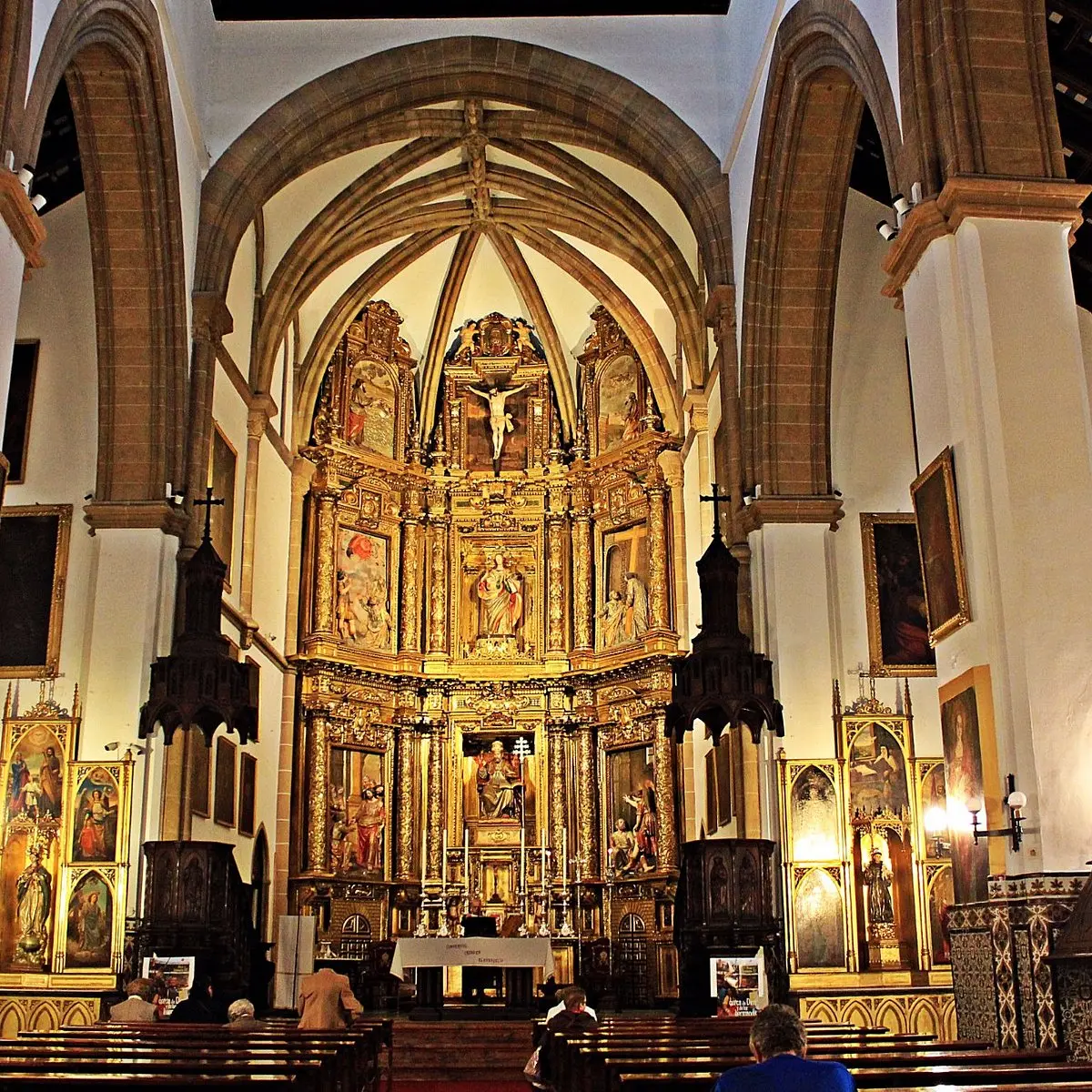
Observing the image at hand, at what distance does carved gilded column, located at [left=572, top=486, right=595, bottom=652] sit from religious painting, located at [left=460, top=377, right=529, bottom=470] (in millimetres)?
1336

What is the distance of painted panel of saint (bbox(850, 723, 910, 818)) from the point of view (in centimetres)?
1520

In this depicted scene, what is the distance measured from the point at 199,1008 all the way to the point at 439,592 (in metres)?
12.9

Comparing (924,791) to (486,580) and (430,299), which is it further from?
(430,299)

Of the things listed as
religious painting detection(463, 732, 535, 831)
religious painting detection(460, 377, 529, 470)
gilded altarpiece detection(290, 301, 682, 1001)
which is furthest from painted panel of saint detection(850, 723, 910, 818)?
religious painting detection(460, 377, 529, 470)

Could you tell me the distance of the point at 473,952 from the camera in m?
17.0

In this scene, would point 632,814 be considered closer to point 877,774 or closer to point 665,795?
point 665,795

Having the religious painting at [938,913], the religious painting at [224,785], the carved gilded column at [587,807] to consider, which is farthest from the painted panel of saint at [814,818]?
the carved gilded column at [587,807]

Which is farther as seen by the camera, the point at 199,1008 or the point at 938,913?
the point at 938,913

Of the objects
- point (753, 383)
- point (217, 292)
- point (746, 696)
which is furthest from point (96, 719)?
point (753, 383)

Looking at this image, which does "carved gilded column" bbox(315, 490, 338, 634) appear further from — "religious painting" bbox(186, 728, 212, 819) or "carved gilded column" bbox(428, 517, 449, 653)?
"religious painting" bbox(186, 728, 212, 819)

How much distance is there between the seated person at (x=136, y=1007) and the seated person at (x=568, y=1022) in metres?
3.22

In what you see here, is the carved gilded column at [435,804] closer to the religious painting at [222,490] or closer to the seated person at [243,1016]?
the religious painting at [222,490]

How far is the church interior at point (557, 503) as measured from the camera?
977cm

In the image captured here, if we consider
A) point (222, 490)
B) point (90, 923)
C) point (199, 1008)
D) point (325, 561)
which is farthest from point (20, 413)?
point (199, 1008)
